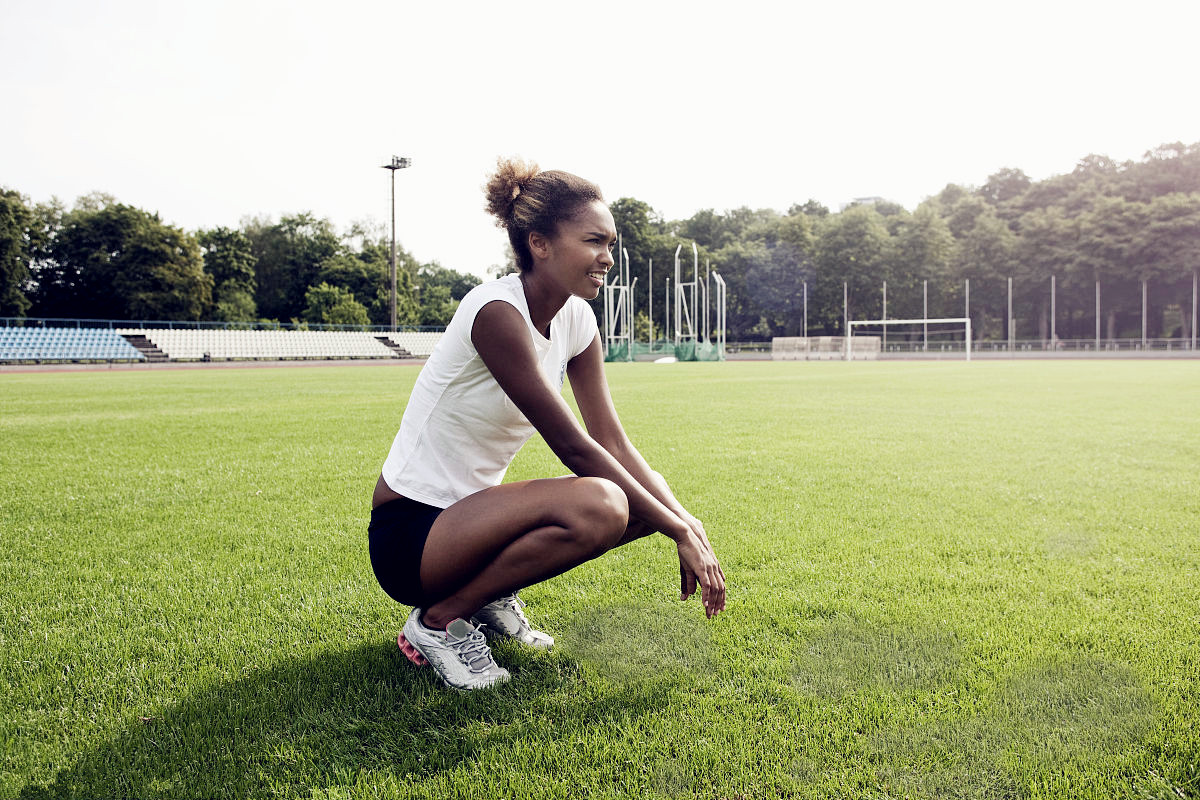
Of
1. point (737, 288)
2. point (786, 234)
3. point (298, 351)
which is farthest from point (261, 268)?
point (786, 234)

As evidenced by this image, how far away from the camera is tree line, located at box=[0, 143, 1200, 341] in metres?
50.2

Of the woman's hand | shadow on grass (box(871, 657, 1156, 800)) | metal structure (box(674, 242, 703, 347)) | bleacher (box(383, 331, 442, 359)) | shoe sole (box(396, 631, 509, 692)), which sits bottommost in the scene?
shadow on grass (box(871, 657, 1156, 800))

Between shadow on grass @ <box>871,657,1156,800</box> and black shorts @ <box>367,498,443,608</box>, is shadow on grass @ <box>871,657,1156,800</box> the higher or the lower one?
the lower one

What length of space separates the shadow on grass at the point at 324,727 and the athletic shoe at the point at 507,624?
12cm

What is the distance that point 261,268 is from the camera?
6462 centimetres

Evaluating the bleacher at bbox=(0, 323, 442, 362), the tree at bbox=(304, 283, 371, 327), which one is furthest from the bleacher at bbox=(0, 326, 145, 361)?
the tree at bbox=(304, 283, 371, 327)

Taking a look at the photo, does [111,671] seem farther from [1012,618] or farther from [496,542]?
[1012,618]

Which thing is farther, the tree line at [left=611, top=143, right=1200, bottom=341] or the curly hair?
the tree line at [left=611, top=143, right=1200, bottom=341]

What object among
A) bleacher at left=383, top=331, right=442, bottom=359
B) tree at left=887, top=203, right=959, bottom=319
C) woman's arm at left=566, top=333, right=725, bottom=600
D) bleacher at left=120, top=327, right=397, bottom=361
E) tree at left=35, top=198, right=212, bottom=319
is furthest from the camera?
tree at left=887, top=203, right=959, bottom=319

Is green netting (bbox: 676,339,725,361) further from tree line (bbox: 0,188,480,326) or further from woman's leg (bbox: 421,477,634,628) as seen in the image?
woman's leg (bbox: 421,477,634,628)

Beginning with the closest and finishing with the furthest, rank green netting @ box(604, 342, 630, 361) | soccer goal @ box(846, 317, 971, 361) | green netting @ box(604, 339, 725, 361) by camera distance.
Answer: green netting @ box(604, 342, 630, 361), green netting @ box(604, 339, 725, 361), soccer goal @ box(846, 317, 971, 361)

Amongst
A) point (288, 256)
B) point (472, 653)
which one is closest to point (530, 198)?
point (472, 653)

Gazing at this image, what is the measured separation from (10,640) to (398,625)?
1342 mm

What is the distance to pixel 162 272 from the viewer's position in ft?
165
